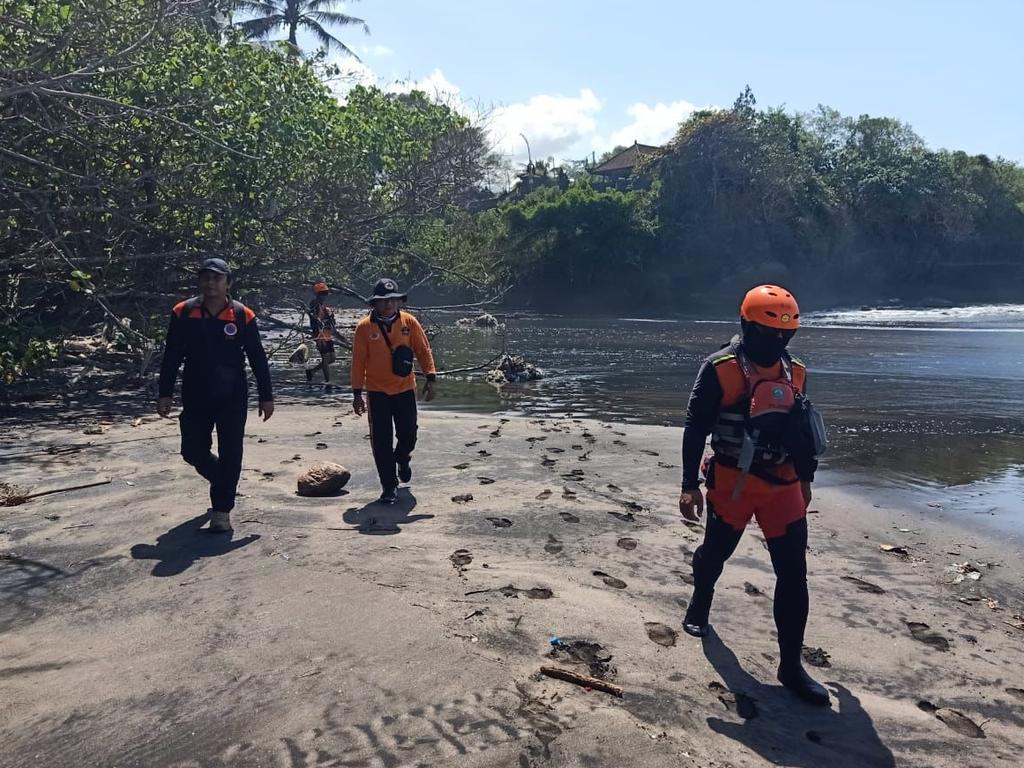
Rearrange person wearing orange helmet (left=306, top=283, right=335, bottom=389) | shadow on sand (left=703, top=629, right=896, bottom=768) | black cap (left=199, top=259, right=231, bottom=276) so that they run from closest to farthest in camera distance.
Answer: shadow on sand (left=703, top=629, right=896, bottom=768)
black cap (left=199, top=259, right=231, bottom=276)
person wearing orange helmet (left=306, top=283, right=335, bottom=389)

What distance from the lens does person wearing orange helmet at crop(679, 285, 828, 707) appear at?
137 inches

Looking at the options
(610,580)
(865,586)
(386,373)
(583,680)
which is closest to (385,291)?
(386,373)

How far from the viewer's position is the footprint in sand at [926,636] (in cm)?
413

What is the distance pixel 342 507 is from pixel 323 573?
1741 mm

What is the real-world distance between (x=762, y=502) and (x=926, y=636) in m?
1.52

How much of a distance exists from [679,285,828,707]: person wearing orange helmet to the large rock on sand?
3.47 m

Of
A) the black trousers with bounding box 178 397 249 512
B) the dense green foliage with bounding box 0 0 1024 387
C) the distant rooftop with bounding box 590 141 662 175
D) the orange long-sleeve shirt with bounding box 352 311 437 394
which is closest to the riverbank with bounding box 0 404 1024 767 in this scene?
the black trousers with bounding box 178 397 249 512

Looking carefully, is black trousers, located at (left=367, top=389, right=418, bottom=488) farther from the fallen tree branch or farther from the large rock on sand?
the fallen tree branch

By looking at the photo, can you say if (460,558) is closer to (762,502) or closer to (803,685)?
(762,502)

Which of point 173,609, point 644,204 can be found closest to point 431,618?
point 173,609

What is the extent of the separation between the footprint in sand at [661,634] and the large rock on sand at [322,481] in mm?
3204

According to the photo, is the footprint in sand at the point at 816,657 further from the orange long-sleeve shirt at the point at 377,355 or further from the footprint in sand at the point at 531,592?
the orange long-sleeve shirt at the point at 377,355

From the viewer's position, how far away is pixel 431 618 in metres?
3.67

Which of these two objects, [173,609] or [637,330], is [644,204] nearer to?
[637,330]
